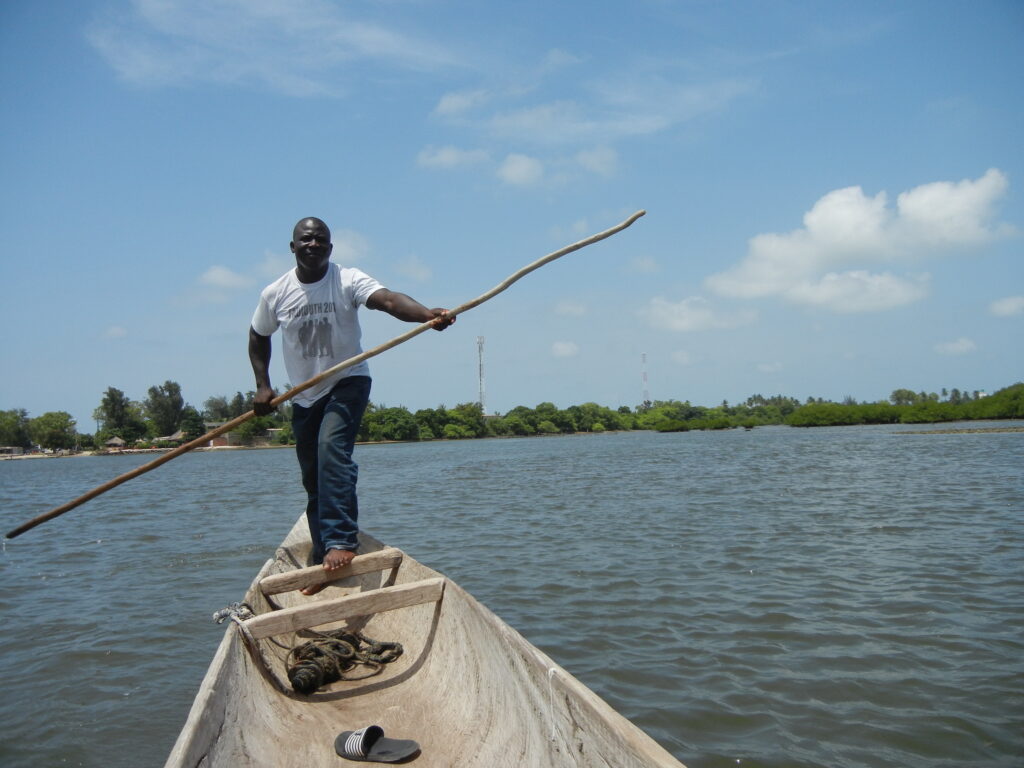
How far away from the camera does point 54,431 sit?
10281cm

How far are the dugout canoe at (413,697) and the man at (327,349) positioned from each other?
365 millimetres

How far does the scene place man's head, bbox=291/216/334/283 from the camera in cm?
411

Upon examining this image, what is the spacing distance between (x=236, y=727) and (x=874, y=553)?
7.92 meters

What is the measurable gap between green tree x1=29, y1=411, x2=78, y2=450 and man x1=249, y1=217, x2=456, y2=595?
11758 cm

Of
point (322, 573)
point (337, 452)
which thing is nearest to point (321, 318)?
point (337, 452)

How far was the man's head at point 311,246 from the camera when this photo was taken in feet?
13.5

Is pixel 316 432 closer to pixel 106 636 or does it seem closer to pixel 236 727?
pixel 236 727

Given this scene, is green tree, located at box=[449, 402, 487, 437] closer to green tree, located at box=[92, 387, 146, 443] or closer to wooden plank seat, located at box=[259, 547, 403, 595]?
green tree, located at box=[92, 387, 146, 443]

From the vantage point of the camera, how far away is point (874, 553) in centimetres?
851

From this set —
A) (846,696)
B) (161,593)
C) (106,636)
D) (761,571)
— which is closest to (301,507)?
(161,593)

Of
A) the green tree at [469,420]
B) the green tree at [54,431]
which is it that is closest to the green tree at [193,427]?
the green tree at [54,431]

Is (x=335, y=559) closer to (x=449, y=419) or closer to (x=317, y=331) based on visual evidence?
(x=317, y=331)

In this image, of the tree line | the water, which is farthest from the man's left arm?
the tree line

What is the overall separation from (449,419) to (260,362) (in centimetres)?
9787
